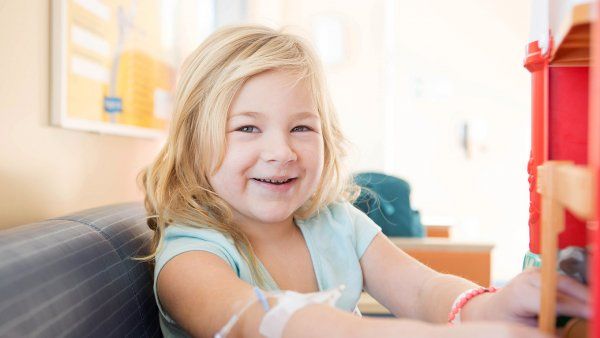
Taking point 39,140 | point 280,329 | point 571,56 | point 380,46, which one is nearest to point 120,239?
point 39,140

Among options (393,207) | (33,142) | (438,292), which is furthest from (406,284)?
(393,207)

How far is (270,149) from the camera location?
3.53 ft

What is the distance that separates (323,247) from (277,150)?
25cm

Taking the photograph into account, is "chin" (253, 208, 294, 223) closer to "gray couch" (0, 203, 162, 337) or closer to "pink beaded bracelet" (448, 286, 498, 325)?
"gray couch" (0, 203, 162, 337)

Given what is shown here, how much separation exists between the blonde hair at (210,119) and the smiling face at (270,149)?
21mm

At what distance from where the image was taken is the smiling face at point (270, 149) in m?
1.08

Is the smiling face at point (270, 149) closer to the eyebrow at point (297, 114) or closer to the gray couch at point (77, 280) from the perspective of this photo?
the eyebrow at point (297, 114)

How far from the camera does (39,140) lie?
1.27m

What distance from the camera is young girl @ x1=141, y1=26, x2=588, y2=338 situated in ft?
3.24

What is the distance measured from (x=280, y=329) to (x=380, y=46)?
377 cm

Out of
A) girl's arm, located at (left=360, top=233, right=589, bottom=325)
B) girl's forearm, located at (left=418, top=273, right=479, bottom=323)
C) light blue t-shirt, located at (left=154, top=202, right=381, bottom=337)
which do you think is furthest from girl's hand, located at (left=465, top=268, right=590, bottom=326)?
light blue t-shirt, located at (left=154, top=202, right=381, bottom=337)

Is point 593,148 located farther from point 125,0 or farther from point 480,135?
point 480,135

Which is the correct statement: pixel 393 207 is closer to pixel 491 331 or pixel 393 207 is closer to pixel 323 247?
pixel 323 247

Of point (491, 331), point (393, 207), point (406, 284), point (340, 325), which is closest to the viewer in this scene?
point (491, 331)
